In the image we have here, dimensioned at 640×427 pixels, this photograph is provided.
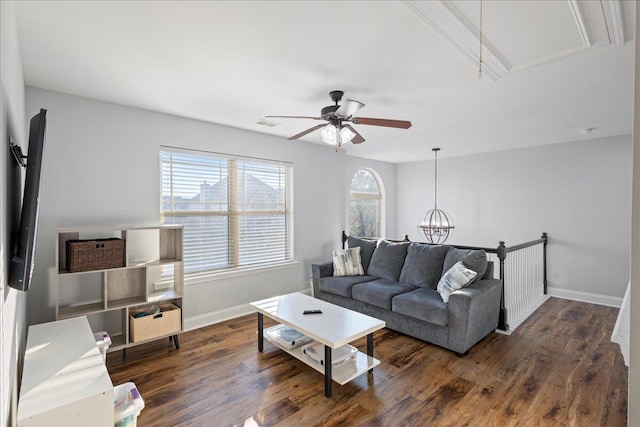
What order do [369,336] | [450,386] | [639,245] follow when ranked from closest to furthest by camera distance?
[639,245], [450,386], [369,336]

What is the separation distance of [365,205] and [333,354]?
426 centimetres

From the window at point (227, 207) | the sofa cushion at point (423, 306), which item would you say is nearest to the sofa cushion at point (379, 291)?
the sofa cushion at point (423, 306)

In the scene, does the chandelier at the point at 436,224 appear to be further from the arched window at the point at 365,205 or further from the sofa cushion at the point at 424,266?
the sofa cushion at the point at 424,266

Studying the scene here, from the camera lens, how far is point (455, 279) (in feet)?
10.9

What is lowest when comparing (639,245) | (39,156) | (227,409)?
(227,409)

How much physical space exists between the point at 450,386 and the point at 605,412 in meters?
0.99

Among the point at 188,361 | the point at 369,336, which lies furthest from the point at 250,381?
the point at 369,336

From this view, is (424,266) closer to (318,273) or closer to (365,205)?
(318,273)

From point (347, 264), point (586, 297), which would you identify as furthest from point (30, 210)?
point (586, 297)

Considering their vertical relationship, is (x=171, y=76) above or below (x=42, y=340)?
above

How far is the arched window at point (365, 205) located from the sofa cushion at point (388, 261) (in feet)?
5.78

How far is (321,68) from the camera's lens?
7.91 ft

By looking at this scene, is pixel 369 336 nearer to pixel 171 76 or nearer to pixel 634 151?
pixel 634 151

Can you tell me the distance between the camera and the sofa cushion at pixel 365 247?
4.63 m
